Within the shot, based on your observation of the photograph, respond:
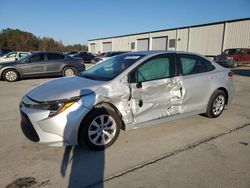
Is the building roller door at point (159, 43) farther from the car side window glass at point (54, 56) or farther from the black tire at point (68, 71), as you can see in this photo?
the car side window glass at point (54, 56)

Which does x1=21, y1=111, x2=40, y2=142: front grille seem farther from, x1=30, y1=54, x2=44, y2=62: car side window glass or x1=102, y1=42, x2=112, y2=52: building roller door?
x1=102, y1=42, x2=112, y2=52: building roller door

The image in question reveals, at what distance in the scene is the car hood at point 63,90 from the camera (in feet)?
11.2

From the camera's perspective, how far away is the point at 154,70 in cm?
421

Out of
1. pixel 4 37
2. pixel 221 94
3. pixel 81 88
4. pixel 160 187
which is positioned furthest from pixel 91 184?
pixel 4 37

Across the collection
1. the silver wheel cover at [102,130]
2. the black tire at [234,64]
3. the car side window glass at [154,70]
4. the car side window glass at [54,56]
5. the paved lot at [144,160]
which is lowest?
the paved lot at [144,160]

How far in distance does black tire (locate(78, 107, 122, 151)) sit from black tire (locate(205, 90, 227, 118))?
2.38 m

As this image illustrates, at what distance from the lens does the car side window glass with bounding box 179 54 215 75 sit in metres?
4.62

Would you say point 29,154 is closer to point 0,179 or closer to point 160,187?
point 0,179

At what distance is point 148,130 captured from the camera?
4.52 meters

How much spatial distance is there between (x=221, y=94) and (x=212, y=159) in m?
2.31

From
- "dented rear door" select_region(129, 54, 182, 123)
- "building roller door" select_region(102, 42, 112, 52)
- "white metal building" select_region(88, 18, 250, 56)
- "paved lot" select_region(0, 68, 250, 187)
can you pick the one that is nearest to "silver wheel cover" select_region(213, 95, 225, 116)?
"paved lot" select_region(0, 68, 250, 187)

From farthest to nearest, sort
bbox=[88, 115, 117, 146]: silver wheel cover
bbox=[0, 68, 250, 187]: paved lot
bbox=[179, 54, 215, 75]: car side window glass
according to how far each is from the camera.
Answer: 1. bbox=[179, 54, 215, 75]: car side window glass
2. bbox=[88, 115, 117, 146]: silver wheel cover
3. bbox=[0, 68, 250, 187]: paved lot

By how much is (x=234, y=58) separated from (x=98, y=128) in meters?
22.2

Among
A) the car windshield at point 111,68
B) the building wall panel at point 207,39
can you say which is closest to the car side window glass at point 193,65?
the car windshield at point 111,68
